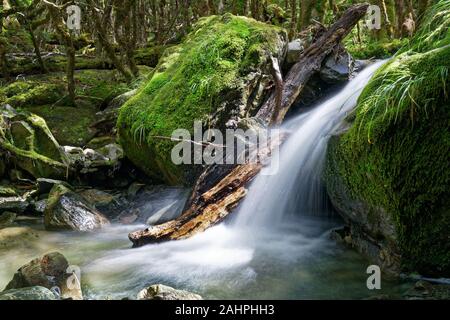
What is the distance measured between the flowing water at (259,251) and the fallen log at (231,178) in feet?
0.45

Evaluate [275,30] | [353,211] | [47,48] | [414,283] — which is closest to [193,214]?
[353,211]

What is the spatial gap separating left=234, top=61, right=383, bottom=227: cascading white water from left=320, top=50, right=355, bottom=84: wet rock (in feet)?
4.54

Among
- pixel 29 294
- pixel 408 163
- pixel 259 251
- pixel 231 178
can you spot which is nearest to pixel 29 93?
pixel 231 178

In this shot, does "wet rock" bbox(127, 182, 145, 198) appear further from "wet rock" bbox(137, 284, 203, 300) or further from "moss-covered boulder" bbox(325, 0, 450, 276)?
"moss-covered boulder" bbox(325, 0, 450, 276)

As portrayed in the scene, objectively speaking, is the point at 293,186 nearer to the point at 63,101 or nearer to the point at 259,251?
the point at 259,251

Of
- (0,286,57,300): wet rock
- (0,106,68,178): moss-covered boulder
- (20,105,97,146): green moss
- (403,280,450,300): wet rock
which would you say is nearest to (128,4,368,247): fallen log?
(0,286,57,300): wet rock

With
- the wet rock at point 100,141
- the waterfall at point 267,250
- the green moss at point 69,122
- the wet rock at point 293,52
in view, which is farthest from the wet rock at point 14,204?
the wet rock at point 293,52

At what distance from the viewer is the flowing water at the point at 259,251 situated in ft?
12.4

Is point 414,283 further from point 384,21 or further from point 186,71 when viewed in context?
point 384,21

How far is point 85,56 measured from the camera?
51.3 feet

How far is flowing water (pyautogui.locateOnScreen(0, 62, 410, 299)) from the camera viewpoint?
3.77 m

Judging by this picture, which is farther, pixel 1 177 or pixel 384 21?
pixel 384 21
